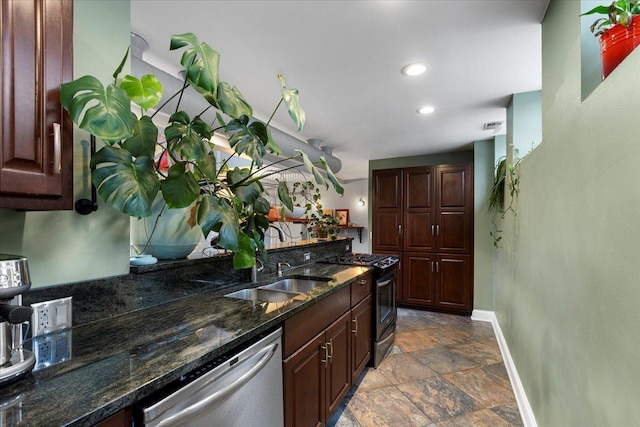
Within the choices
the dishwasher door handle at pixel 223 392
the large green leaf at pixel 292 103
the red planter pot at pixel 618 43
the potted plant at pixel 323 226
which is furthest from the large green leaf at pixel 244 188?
the potted plant at pixel 323 226

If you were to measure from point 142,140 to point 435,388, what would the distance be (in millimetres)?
2739

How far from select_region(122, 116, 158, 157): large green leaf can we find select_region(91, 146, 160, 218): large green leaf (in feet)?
0.09

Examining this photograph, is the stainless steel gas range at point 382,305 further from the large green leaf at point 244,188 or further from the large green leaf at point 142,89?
the large green leaf at point 142,89

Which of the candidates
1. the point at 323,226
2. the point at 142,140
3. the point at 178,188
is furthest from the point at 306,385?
the point at 323,226

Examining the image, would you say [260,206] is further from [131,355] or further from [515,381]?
[515,381]

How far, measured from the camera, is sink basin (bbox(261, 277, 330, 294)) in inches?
88.4

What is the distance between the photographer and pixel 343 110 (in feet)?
9.80

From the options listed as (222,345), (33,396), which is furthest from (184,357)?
(33,396)

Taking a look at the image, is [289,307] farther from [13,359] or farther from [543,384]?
[543,384]

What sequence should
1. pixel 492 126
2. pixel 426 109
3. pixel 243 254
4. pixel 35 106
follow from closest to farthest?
pixel 35 106 < pixel 243 254 < pixel 426 109 < pixel 492 126

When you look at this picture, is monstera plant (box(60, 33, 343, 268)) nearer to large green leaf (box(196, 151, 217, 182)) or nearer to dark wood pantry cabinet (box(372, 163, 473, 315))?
large green leaf (box(196, 151, 217, 182))

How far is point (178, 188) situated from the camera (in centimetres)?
114

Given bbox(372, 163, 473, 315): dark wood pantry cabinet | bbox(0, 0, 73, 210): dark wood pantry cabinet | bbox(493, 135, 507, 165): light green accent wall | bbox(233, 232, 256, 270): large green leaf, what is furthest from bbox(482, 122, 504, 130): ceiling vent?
bbox(0, 0, 73, 210): dark wood pantry cabinet

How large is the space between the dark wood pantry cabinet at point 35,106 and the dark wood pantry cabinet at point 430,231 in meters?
4.33
